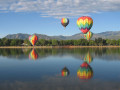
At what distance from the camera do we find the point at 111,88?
13.2 meters

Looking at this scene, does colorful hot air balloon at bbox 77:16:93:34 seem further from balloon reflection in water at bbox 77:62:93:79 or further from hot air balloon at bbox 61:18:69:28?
balloon reflection in water at bbox 77:62:93:79

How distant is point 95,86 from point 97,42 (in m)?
129

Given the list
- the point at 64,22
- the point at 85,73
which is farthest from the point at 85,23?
the point at 85,73

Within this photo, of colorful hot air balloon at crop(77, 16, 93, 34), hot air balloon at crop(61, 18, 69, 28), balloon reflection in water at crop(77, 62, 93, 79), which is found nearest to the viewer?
balloon reflection in water at crop(77, 62, 93, 79)

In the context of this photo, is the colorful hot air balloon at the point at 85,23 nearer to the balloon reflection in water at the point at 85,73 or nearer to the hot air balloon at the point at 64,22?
the hot air balloon at the point at 64,22

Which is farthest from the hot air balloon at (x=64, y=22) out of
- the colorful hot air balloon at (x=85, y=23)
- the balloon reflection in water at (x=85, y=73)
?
the balloon reflection in water at (x=85, y=73)

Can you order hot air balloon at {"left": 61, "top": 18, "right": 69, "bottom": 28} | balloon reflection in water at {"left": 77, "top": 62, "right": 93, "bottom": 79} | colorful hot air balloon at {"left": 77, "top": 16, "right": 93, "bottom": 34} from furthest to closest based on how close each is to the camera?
hot air balloon at {"left": 61, "top": 18, "right": 69, "bottom": 28} < colorful hot air balloon at {"left": 77, "top": 16, "right": 93, "bottom": 34} < balloon reflection in water at {"left": 77, "top": 62, "right": 93, "bottom": 79}

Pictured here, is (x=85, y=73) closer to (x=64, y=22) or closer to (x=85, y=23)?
(x=85, y=23)

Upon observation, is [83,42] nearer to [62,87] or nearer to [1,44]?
[1,44]

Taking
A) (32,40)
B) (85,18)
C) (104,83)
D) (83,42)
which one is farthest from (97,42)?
(104,83)

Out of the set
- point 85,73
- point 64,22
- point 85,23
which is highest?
point 64,22

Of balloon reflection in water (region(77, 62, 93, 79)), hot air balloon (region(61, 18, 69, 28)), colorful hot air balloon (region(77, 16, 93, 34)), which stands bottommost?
balloon reflection in water (region(77, 62, 93, 79))

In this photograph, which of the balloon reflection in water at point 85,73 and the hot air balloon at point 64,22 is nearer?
the balloon reflection in water at point 85,73

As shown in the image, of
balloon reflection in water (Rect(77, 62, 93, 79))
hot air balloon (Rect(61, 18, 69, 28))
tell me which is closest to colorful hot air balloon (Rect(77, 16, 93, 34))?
hot air balloon (Rect(61, 18, 69, 28))
